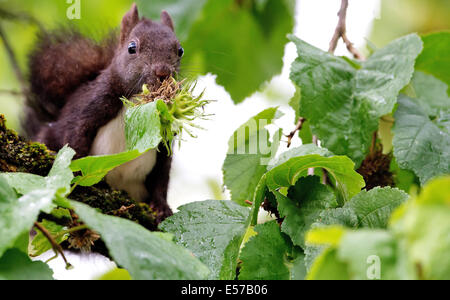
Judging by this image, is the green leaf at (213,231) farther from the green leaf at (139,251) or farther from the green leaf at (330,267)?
the green leaf at (330,267)

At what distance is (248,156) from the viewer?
1532 millimetres

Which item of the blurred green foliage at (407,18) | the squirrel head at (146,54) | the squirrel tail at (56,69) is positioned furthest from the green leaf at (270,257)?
the blurred green foliage at (407,18)

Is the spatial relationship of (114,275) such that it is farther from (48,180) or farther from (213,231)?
(48,180)

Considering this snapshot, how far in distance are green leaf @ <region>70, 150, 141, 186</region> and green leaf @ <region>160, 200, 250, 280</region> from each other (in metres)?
0.23

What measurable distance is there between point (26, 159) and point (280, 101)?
8.35ft

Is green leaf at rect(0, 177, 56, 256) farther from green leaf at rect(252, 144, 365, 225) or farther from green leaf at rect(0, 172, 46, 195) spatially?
green leaf at rect(252, 144, 365, 225)

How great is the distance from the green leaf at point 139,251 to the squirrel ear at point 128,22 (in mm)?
1340

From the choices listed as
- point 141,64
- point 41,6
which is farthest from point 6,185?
point 41,6

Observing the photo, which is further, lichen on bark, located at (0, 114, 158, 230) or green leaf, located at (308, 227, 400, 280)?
lichen on bark, located at (0, 114, 158, 230)

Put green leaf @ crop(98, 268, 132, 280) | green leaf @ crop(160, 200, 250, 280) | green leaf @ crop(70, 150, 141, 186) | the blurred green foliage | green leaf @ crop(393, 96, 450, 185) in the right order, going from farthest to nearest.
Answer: the blurred green foliage
green leaf @ crop(98, 268, 132, 280)
green leaf @ crop(393, 96, 450, 185)
green leaf @ crop(160, 200, 250, 280)
green leaf @ crop(70, 150, 141, 186)

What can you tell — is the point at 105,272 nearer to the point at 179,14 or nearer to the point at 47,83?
the point at 47,83

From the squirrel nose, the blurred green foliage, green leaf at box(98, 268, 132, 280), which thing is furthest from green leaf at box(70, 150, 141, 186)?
the blurred green foliage

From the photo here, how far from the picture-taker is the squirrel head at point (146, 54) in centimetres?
181

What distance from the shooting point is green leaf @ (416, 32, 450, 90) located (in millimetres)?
1782
